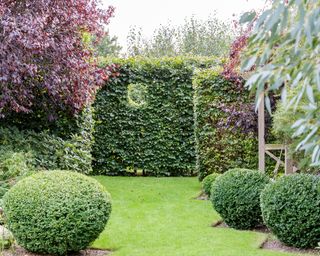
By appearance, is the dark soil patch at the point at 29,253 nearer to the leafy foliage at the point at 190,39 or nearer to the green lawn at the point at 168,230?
the green lawn at the point at 168,230

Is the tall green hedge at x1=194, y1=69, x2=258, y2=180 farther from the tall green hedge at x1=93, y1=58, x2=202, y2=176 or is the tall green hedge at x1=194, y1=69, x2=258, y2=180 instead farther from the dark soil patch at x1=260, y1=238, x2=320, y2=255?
the dark soil patch at x1=260, y1=238, x2=320, y2=255

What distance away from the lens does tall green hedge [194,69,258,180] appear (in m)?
11.1

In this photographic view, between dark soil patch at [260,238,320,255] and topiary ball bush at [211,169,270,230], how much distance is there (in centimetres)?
56

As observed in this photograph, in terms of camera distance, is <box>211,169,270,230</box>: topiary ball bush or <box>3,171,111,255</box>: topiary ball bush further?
<box>211,169,270,230</box>: topiary ball bush

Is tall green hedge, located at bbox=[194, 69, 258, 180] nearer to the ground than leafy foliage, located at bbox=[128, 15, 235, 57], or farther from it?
nearer to the ground

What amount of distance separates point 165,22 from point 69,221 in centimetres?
1879

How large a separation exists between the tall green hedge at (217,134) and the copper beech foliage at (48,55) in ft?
8.01

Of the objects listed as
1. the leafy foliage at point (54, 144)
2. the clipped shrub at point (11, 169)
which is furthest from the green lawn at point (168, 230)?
the clipped shrub at point (11, 169)

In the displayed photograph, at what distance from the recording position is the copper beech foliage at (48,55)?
805 cm

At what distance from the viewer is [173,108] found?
43.0 feet

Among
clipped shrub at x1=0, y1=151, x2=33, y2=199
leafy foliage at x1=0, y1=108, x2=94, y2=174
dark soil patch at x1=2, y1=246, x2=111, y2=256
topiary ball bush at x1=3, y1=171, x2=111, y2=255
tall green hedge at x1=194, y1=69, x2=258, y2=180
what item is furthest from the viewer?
tall green hedge at x1=194, y1=69, x2=258, y2=180

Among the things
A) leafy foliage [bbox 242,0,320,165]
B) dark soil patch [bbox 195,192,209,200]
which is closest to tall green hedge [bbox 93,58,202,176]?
dark soil patch [bbox 195,192,209,200]

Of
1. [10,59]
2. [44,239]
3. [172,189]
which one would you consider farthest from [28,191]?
[172,189]

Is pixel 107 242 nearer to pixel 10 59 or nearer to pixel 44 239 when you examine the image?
pixel 44 239
